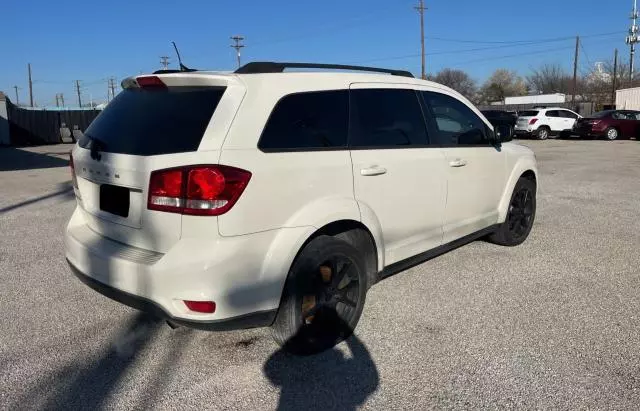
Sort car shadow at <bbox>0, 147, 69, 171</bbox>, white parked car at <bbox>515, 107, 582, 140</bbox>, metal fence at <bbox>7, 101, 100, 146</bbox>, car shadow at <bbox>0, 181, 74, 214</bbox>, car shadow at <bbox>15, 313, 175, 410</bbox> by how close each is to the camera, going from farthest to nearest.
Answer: metal fence at <bbox>7, 101, 100, 146</bbox>, white parked car at <bbox>515, 107, 582, 140</bbox>, car shadow at <bbox>0, 147, 69, 171</bbox>, car shadow at <bbox>0, 181, 74, 214</bbox>, car shadow at <bbox>15, 313, 175, 410</bbox>

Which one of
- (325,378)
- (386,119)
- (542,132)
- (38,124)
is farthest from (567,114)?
(38,124)

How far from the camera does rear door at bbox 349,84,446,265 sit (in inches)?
134

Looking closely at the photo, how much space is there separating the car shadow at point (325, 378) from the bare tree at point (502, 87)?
86657 mm

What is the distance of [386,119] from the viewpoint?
3.69 metres

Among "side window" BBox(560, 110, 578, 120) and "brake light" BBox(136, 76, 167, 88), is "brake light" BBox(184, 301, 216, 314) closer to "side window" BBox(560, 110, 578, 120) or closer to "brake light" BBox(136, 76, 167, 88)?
"brake light" BBox(136, 76, 167, 88)

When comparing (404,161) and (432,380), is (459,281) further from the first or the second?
(432,380)

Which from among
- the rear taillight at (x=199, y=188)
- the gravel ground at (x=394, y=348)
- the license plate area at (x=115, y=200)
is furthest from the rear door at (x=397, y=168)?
the license plate area at (x=115, y=200)

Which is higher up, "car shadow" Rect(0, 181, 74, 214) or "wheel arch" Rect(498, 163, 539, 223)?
"wheel arch" Rect(498, 163, 539, 223)

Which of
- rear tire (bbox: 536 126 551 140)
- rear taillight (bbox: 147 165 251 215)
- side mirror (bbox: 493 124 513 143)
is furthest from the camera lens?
rear tire (bbox: 536 126 551 140)

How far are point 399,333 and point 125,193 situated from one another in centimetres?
200

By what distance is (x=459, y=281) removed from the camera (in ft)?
14.6

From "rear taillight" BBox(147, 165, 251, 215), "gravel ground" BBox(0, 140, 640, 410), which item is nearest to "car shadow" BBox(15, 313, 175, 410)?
"gravel ground" BBox(0, 140, 640, 410)

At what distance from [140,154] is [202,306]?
906 mm

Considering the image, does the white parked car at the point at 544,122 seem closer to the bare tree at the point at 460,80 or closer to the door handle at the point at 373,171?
the door handle at the point at 373,171
